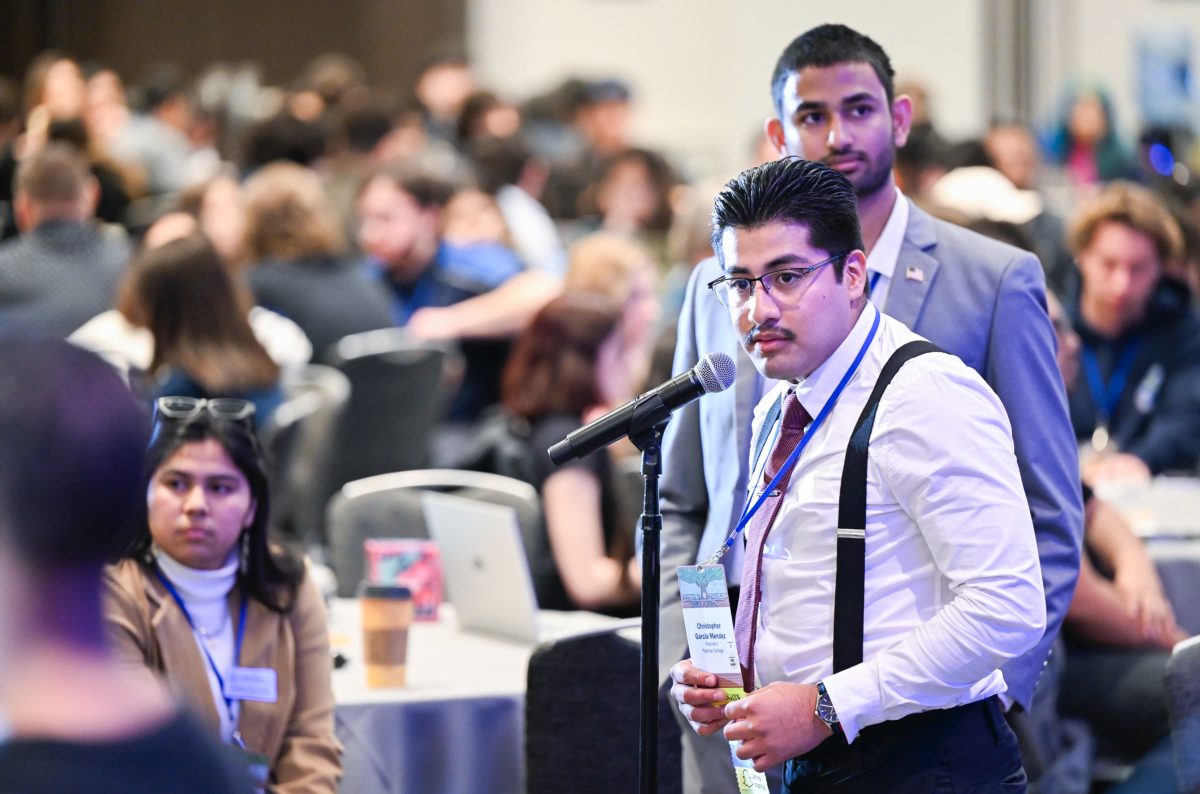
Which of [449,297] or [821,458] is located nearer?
[821,458]

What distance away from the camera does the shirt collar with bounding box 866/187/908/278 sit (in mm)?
2582

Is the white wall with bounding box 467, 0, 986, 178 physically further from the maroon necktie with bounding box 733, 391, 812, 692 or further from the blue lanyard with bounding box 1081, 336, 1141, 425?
the maroon necktie with bounding box 733, 391, 812, 692

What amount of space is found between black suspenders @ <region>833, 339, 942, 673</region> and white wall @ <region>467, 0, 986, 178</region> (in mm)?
11650

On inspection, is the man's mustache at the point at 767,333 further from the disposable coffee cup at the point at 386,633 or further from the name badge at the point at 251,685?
the disposable coffee cup at the point at 386,633

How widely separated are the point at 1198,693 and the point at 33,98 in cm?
894

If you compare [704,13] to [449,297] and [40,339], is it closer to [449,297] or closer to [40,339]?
[449,297]

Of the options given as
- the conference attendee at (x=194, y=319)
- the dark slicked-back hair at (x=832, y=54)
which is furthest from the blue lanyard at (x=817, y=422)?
the conference attendee at (x=194, y=319)

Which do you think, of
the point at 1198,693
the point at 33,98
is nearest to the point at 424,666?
the point at 1198,693

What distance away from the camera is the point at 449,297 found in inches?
285

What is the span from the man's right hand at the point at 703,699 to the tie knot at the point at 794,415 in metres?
0.33

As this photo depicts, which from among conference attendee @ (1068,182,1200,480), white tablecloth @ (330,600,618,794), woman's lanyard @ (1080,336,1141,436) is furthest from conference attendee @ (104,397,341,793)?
woman's lanyard @ (1080,336,1141,436)

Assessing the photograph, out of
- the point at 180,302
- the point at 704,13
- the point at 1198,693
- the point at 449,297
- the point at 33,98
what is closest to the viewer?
the point at 1198,693

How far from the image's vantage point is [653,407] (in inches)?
86.4

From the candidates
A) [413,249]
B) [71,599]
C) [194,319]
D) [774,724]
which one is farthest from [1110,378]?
[71,599]
